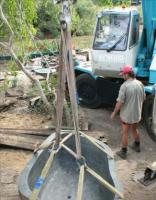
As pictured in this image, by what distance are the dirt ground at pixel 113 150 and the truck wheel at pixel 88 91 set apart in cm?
21

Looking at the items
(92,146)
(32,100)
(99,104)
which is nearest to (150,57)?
(99,104)

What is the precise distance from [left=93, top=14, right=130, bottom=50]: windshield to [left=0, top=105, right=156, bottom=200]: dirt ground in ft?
6.46

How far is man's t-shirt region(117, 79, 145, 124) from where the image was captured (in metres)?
8.43

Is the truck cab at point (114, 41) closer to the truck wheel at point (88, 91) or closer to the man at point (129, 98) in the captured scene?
the truck wheel at point (88, 91)

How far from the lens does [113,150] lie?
30.5 ft

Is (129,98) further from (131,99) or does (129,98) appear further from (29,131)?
(29,131)

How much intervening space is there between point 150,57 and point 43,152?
524cm

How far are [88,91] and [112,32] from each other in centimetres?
198

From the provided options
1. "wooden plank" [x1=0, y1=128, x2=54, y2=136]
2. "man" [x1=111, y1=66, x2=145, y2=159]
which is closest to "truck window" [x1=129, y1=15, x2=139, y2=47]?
"man" [x1=111, y1=66, x2=145, y2=159]

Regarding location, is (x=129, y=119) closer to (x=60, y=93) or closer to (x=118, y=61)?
(x=118, y=61)

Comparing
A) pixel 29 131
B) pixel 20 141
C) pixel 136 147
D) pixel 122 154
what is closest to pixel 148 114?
pixel 136 147

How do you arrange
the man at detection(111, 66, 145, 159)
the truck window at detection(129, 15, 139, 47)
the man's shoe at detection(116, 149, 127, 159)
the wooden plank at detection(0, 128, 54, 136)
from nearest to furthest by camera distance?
1. the man at detection(111, 66, 145, 159)
2. the man's shoe at detection(116, 149, 127, 159)
3. the wooden plank at detection(0, 128, 54, 136)
4. the truck window at detection(129, 15, 139, 47)

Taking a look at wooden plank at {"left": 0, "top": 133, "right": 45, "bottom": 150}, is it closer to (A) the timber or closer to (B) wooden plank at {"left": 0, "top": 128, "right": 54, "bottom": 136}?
(A) the timber

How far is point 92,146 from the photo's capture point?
6496 mm
